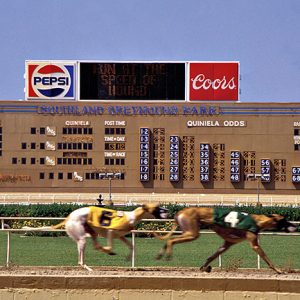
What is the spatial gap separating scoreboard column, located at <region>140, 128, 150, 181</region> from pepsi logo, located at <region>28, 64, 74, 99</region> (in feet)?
17.3

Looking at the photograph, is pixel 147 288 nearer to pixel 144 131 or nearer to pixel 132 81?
pixel 144 131

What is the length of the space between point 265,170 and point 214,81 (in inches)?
248

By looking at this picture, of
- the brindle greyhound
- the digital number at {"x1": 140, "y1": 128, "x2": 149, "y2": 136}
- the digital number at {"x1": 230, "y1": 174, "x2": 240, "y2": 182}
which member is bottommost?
the digital number at {"x1": 230, "y1": 174, "x2": 240, "y2": 182}

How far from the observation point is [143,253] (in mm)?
25875

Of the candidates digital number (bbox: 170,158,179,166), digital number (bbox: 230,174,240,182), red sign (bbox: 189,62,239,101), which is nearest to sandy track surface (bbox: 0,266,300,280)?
digital number (bbox: 170,158,179,166)

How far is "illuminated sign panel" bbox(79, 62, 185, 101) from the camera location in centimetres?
6076

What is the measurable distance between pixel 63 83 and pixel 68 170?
548cm

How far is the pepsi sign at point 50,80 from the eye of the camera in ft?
203

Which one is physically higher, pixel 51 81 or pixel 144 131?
pixel 51 81

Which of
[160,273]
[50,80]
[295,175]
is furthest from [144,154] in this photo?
[160,273]

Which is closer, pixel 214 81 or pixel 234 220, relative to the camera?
pixel 234 220

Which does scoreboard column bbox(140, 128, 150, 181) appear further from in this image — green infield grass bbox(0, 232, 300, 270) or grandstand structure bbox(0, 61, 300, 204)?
green infield grass bbox(0, 232, 300, 270)

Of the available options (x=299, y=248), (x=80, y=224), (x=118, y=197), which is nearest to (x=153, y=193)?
(x=118, y=197)

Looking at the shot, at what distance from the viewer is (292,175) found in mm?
60844
